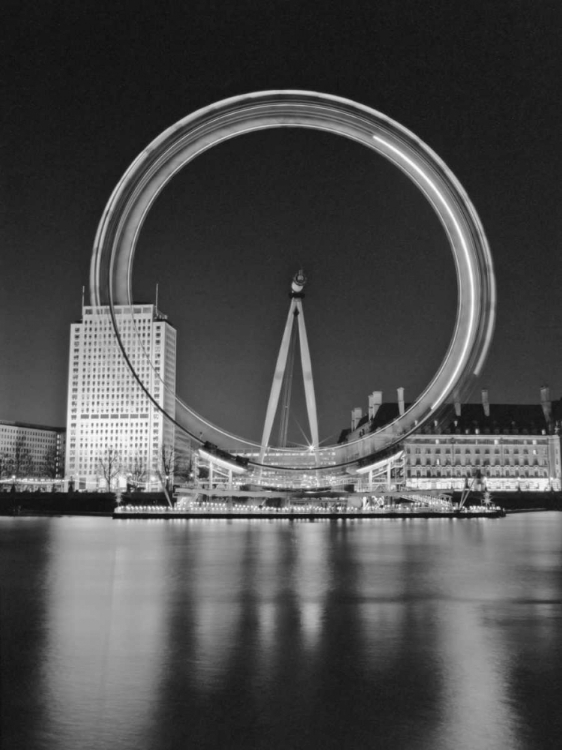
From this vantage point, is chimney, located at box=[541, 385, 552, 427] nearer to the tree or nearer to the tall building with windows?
the tree

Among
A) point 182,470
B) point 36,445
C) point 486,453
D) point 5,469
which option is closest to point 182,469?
point 182,470

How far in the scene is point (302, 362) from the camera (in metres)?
49.7

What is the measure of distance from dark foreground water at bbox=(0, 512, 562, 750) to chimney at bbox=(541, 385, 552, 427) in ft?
316

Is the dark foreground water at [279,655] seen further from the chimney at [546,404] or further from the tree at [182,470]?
the chimney at [546,404]

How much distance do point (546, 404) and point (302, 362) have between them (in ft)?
250

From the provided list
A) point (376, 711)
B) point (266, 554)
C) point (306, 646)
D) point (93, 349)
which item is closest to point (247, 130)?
point (266, 554)

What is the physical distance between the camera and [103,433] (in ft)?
484

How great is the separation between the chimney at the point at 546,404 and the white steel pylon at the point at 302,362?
72.3 meters

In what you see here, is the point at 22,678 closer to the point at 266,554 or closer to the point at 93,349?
the point at 266,554

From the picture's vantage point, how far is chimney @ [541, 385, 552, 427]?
379 ft

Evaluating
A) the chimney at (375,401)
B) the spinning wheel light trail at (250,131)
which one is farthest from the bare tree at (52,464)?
the spinning wheel light trail at (250,131)

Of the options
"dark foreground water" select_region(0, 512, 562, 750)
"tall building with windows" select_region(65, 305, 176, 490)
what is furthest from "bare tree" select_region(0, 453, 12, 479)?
"dark foreground water" select_region(0, 512, 562, 750)

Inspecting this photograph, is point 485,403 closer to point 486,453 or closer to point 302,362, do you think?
point 486,453

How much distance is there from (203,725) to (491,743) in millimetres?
2692
